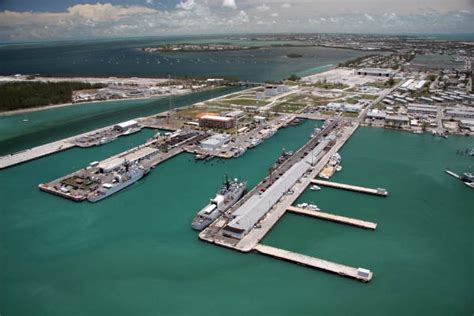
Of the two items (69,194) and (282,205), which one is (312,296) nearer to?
(282,205)

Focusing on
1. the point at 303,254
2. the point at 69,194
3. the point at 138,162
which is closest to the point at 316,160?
the point at 303,254

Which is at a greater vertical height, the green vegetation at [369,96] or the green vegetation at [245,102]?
the green vegetation at [369,96]

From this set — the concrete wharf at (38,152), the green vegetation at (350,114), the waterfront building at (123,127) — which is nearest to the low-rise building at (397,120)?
the green vegetation at (350,114)

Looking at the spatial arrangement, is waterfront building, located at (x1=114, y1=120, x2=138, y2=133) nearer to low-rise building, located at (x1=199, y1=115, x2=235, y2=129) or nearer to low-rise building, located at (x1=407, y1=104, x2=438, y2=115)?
low-rise building, located at (x1=199, y1=115, x2=235, y2=129)

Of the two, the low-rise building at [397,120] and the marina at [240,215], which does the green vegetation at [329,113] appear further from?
the low-rise building at [397,120]

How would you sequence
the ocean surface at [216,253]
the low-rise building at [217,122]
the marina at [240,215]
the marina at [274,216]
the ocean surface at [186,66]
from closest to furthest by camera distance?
the ocean surface at [216,253]
the marina at [240,215]
the marina at [274,216]
the low-rise building at [217,122]
the ocean surface at [186,66]

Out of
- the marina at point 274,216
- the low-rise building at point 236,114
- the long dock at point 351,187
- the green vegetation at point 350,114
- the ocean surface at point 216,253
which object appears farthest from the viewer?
the green vegetation at point 350,114

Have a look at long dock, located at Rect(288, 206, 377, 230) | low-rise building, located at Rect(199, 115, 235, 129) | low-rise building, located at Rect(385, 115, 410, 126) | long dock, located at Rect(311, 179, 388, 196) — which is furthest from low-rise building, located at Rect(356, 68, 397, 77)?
long dock, located at Rect(288, 206, 377, 230)
